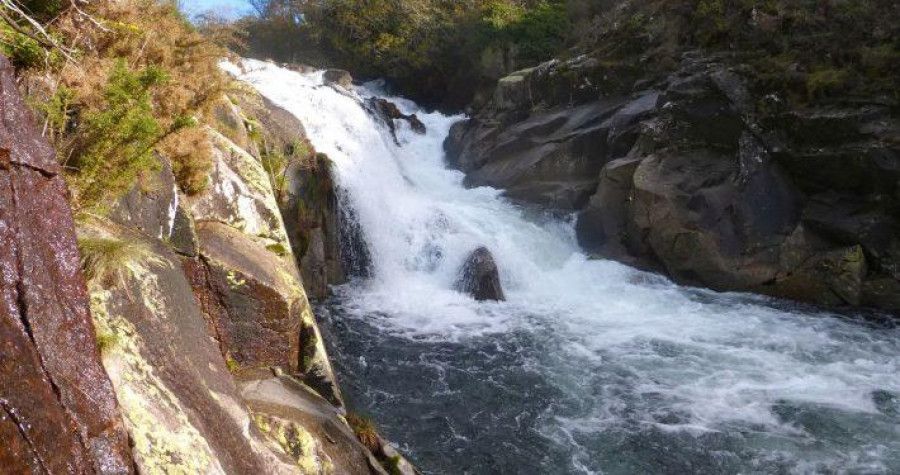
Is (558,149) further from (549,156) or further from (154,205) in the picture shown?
(154,205)

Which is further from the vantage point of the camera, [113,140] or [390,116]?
[390,116]

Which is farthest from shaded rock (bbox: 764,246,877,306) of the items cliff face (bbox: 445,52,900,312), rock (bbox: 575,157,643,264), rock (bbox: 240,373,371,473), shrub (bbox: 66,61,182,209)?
shrub (bbox: 66,61,182,209)

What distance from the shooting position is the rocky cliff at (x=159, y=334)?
3180 mm

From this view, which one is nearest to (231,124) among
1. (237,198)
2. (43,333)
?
(237,198)

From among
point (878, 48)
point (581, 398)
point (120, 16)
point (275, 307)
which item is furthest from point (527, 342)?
point (878, 48)

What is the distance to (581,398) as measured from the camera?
338 inches

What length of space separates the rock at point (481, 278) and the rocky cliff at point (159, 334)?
542 centimetres

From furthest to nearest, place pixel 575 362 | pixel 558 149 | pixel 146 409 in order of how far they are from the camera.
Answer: pixel 558 149 → pixel 575 362 → pixel 146 409

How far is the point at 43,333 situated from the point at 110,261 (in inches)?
42.8

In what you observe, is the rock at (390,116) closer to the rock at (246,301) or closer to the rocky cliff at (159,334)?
the rocky cliff at (159,334)

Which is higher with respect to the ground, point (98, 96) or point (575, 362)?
point (98, 96)

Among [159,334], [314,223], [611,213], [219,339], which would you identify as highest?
[611,213]

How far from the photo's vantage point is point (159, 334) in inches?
170

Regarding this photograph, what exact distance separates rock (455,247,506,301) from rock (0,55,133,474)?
9.30m
